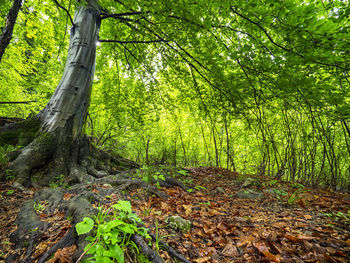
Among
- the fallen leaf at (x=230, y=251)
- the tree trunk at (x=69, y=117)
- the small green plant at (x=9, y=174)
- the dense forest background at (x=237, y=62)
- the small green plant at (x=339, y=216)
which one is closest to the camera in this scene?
the fallen leaf at (x=230, y=251)

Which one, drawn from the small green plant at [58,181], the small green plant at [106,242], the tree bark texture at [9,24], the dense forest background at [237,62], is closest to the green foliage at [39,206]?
the small green plant at [58,181]

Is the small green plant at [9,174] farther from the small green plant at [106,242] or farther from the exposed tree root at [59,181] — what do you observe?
the small green plant at [106,242]

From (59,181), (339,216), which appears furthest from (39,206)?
(339,216)

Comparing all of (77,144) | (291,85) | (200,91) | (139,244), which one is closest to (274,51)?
(291,85)

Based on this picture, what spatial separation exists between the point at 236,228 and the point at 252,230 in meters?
0.19

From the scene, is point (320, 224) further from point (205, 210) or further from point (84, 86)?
point (84, 86)

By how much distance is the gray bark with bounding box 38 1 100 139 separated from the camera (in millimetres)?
3328

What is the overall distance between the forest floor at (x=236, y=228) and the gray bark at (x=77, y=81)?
4.71ft

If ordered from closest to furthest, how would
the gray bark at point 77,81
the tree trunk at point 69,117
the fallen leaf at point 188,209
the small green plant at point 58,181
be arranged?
the fallen leaf at point 188,209 → the small green plant at point 58,181 → the tree trunk at point 69,117 → the gray bark at point 77,81

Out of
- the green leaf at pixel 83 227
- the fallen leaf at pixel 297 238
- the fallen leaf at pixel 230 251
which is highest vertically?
the green leaf at pixel 83 227

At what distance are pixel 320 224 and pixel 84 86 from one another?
5.04 meters

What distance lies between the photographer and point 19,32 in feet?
18.2

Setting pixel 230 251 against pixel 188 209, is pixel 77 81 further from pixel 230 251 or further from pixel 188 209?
pixel 230 251

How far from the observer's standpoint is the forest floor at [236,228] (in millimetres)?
1433
